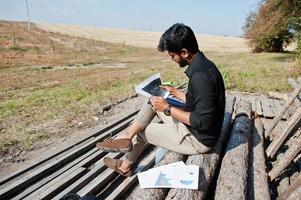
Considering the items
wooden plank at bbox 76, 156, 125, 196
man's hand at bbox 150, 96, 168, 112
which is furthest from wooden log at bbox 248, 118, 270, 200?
wooden plank at bbox 76, 156, 125, 196

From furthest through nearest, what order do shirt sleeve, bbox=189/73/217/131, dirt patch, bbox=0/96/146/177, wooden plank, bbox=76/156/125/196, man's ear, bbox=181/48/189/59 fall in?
dirt patch, bbox=0/96/146/177 → wooden plank, bbox=76/156/125/196 → man's ear, bbox=181/48/189/59 → shirt sleeve, bbox=189/73/217/131

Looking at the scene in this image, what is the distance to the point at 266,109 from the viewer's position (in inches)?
348

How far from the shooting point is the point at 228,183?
3.83 metres

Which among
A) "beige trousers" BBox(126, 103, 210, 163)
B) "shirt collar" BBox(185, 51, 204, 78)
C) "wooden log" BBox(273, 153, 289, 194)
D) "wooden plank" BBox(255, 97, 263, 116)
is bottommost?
"wooden plank" BBox(255, 97, 263, 116)

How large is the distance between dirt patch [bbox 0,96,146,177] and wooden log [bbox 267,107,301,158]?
3207 millimetres

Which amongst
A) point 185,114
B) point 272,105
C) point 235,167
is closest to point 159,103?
point 185,114

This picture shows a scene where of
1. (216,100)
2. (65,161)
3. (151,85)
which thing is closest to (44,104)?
(65,161)

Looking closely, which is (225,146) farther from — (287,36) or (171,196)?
(287,36)

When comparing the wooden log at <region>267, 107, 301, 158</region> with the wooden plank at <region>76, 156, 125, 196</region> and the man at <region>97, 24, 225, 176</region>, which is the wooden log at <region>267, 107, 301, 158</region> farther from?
the wooden plank at <region>76, 156, 125, 196</region>

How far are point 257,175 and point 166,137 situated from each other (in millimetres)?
1132

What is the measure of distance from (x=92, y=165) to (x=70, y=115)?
3867 millimetres

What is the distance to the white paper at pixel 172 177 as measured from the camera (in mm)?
3684

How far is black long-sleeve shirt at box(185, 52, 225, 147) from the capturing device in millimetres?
3996

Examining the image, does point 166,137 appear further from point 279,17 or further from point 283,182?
point 279,17
